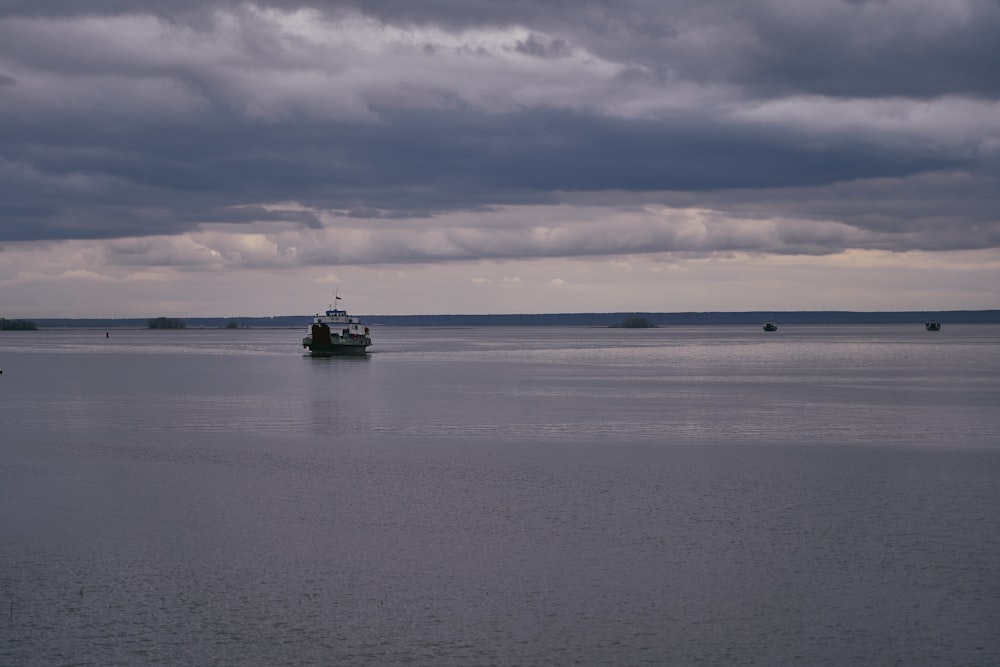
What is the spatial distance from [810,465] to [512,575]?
12.7m

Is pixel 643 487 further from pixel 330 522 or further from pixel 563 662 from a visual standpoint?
pixel 563 662

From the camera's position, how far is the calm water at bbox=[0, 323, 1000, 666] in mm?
12625

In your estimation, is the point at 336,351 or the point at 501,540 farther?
the point at 336,351

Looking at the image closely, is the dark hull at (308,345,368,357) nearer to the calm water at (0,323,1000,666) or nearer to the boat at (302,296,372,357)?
the boat at (302,296,372,357)

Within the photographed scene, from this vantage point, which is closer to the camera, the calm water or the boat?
the calm water

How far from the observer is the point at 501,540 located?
17.7 m

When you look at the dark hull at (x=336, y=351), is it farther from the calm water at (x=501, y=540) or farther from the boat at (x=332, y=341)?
the calm water at (x=501, y=540)

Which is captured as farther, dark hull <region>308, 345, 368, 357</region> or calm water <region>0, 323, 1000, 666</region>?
dark hull <region>308, 345, 368, 357</region>

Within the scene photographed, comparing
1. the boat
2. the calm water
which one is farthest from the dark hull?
the calm water

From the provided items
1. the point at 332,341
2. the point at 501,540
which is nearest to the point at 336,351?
the point at 332,341

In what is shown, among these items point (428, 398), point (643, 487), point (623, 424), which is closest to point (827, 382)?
point (428, 398)

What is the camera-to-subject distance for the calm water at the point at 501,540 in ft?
41.4

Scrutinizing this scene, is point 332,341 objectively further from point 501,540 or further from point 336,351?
point 501,540

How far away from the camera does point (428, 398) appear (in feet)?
165
